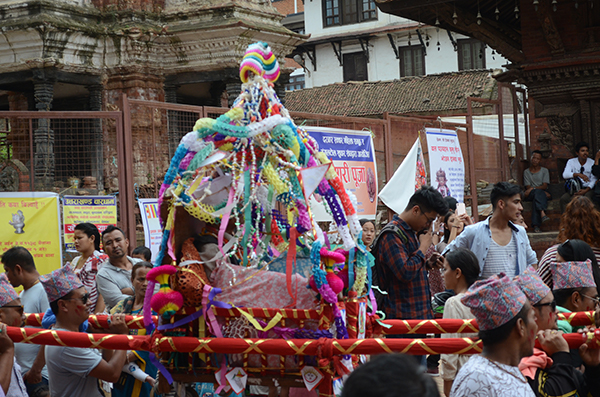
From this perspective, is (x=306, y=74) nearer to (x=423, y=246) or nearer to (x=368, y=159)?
(x=368, y=159)

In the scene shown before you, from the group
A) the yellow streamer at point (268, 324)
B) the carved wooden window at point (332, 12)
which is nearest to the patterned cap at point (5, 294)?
the yellow streamer at point (268, 324)

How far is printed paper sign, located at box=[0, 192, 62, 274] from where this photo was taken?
284 inches

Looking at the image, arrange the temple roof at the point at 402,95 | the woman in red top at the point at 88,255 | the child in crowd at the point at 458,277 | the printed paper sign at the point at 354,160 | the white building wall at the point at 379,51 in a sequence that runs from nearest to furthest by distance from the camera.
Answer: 1. the child in crowd at the point at 458,277
2. the woman in red top at the point at 88,255
3. the printed paper sign at the point at 354,160
4. the temple roof at the point at 402,95
5. the white building wall at the point at 379,51

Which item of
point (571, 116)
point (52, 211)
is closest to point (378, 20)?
point (571, 116)

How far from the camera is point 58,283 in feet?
13.0

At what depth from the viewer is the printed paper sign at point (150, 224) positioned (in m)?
7.65

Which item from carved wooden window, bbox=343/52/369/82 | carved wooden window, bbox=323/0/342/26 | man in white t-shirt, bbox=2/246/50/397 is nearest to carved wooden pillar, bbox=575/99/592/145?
man in white t-shirt, bbox=2/246/50/397

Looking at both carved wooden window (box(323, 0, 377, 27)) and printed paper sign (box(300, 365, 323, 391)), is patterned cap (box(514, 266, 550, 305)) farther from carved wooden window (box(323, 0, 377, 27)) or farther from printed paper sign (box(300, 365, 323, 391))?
carved wooden window (box(323, 0, 377, 27))

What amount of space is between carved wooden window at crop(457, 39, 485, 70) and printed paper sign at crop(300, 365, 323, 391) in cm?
3299

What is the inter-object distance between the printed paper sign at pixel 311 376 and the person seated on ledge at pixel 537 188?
1031 cm

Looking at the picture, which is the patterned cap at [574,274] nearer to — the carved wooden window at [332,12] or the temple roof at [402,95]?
the temple roof at [402,95]

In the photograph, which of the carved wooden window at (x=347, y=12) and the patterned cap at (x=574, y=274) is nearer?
the patterned cap at (x=574, y=274)

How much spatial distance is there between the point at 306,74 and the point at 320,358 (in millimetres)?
37042

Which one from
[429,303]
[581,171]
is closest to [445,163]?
[581,171]
